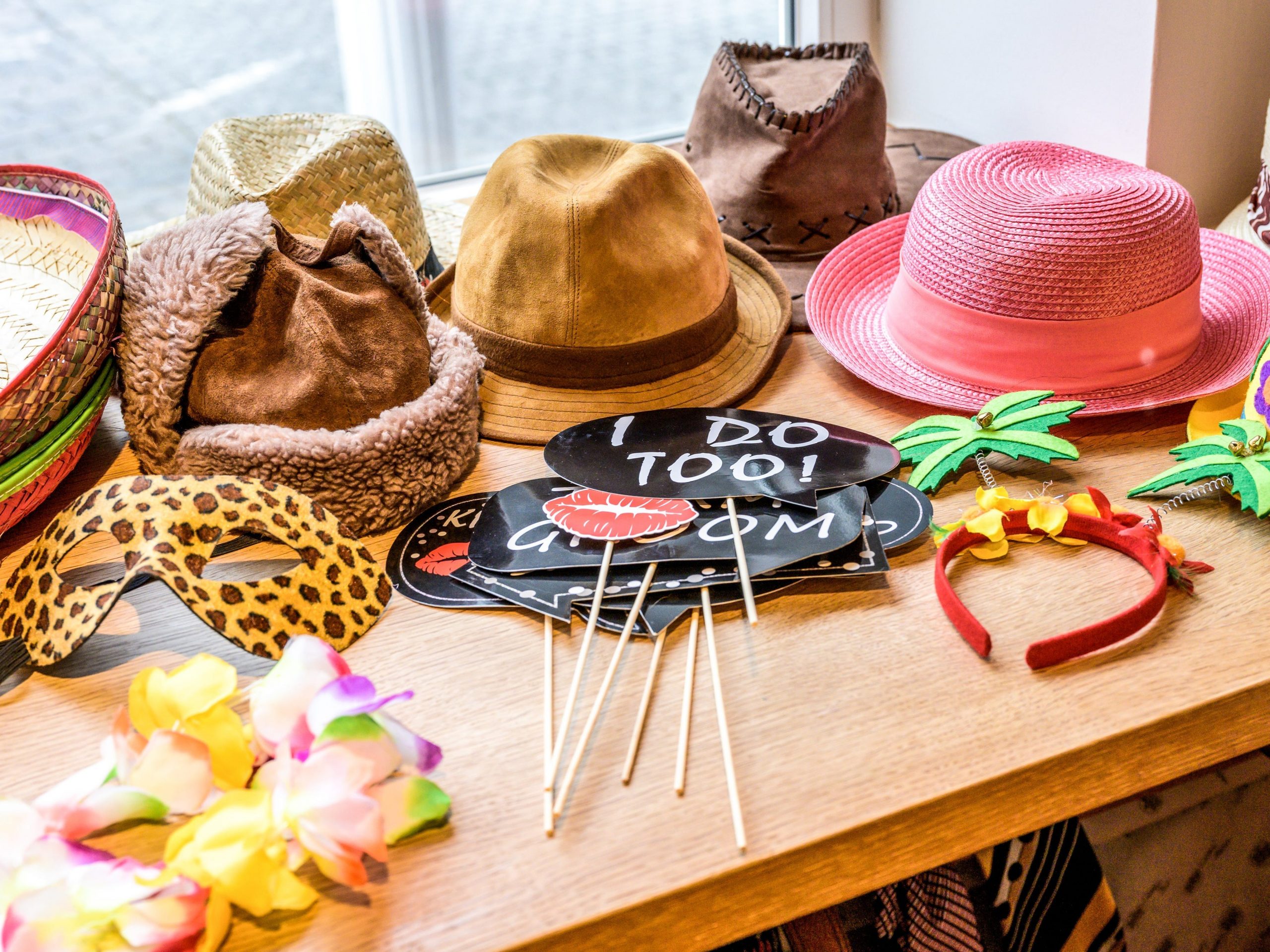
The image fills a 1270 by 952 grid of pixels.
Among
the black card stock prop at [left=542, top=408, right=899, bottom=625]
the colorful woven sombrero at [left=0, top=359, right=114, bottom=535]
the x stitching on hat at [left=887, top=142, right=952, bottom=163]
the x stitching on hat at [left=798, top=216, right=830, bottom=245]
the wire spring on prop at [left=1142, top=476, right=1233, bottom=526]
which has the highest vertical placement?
the x stitching on hat at [left=887, top=142, right=952, bottom=163]

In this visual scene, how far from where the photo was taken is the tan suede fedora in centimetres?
96

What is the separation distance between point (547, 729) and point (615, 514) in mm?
224

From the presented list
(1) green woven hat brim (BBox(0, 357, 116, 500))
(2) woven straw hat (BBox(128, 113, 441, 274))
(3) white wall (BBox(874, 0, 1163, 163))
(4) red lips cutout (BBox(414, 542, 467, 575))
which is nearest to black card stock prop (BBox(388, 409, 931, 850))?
(4) red lips cutout (BBox(414, 542, 467, 575))

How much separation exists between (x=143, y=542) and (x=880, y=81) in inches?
42.0

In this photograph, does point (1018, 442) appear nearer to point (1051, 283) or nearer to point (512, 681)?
point (1051, 283)

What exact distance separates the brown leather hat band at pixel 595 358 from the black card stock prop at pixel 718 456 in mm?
57

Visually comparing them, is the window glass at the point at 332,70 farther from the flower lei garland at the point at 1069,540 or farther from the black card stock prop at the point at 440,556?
the flower lei garland at the point at 1069,540

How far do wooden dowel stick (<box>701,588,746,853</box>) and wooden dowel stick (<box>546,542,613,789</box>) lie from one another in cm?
8

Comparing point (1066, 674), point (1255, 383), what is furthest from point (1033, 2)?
point (1066, 674)

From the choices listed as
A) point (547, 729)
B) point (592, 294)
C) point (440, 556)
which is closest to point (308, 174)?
point (592, 294)

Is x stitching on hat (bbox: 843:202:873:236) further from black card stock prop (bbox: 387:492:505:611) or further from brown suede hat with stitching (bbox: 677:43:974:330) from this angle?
black card stock prop (bbox: 387:492:505:611)

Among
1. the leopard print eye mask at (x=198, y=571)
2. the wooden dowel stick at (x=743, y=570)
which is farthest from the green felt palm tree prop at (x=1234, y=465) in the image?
the leopard print eye mask at (x=198, y=571)

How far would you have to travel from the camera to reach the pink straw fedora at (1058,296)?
0.91 metres

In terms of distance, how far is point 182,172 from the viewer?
5.42 feet
